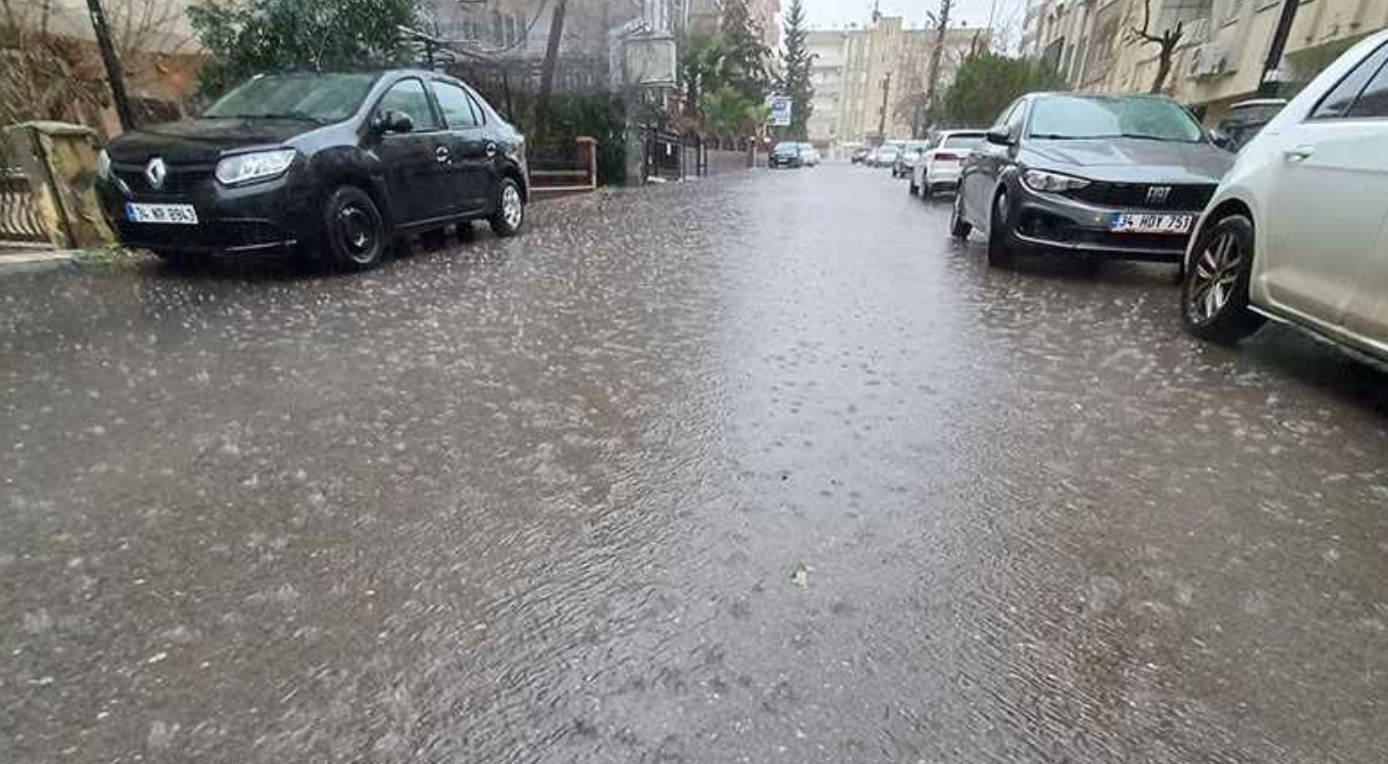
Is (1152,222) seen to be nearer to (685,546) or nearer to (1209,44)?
(685,546)

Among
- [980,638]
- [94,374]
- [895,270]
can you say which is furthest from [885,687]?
[895,270]

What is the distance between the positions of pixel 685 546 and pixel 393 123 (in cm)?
531

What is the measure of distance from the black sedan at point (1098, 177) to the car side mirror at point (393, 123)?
5.15 metres

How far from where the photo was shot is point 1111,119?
21.4ft

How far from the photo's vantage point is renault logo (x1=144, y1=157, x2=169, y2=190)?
5.20m

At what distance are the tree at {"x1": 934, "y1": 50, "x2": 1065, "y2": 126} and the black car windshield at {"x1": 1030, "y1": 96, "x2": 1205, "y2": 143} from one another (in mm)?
24441

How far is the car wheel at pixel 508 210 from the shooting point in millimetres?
8250

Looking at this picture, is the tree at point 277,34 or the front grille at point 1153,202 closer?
the front grille at point 1153,202

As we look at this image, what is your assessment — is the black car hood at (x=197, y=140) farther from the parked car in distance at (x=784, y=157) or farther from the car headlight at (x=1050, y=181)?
the parked car in distance at (x=784, y=157)

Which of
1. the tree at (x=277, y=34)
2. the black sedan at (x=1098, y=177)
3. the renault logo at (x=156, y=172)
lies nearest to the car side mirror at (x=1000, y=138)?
the black sedan at (x=1098, y=177)

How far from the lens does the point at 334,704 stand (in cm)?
159

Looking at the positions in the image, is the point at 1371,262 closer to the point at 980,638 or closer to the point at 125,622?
the point at 980,638

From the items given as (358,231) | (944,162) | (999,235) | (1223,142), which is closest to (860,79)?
(944,162)

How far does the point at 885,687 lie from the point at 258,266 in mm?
6299
